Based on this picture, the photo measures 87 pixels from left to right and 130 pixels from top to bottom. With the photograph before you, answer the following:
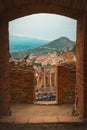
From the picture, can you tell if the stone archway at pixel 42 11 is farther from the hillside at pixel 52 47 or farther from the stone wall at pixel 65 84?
the hillside at pixel 52 47

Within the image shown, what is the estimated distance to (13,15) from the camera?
4.98 m

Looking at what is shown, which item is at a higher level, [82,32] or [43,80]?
[82,32]

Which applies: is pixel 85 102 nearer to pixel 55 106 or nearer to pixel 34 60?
pixel 55 106

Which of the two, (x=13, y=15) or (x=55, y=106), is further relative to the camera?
(x=55, y=106)

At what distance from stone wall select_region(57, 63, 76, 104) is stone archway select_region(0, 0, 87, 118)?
1.79m

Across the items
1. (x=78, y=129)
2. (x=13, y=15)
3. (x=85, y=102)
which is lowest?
(x=78, y=129)

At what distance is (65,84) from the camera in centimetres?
694

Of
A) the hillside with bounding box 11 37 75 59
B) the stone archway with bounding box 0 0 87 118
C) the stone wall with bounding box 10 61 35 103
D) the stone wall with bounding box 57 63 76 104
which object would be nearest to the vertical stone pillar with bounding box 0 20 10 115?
the stone archway with bounding box 0 0 87 118

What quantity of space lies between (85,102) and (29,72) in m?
2.63

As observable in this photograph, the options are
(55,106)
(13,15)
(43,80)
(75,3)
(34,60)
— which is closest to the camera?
(75,3)

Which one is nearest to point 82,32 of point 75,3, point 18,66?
point 75,3

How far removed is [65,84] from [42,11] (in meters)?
2.30

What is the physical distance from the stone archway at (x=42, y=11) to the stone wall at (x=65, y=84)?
1.79 m

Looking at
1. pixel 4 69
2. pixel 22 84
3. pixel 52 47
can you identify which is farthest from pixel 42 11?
pixel 52 47
